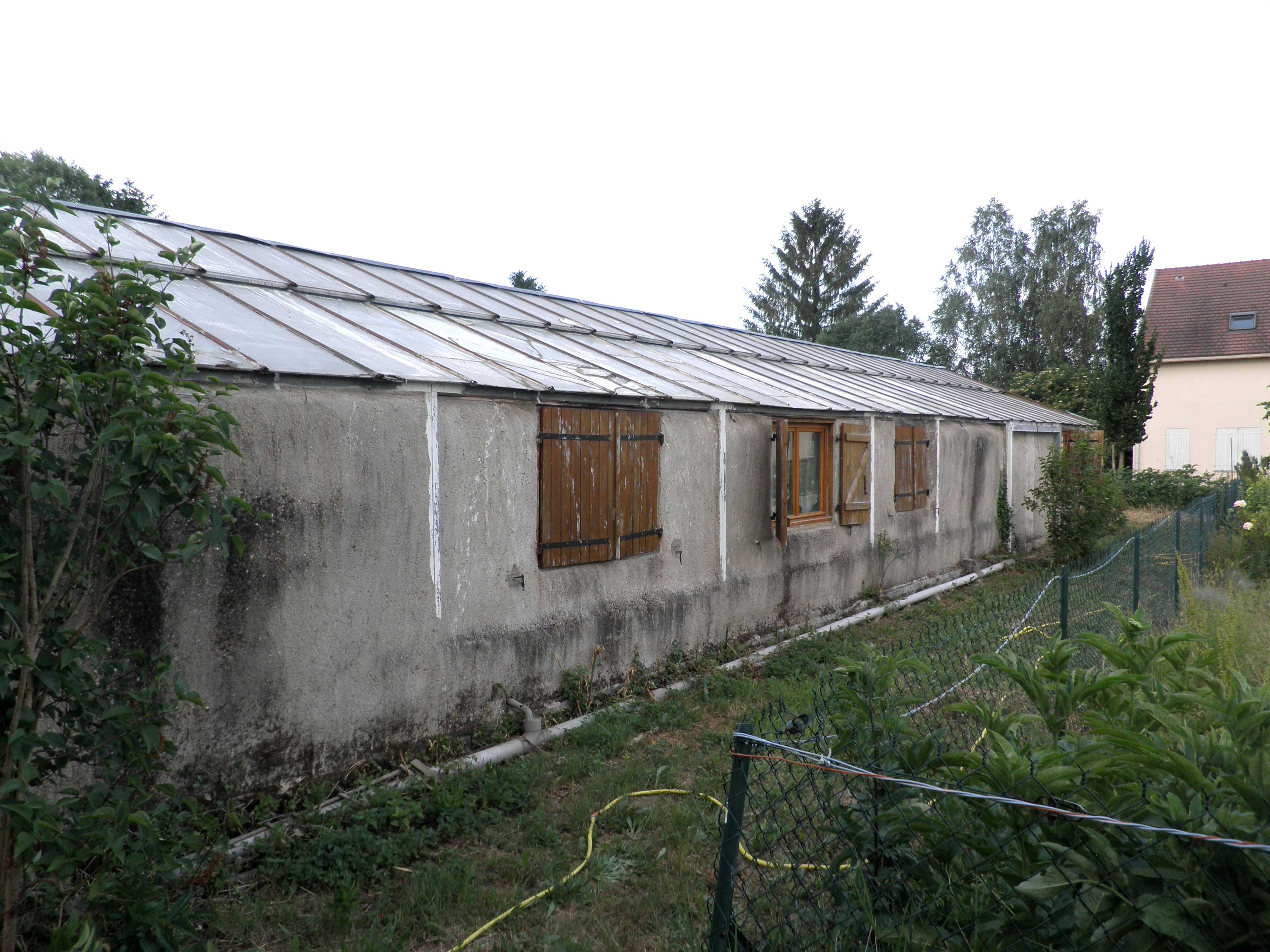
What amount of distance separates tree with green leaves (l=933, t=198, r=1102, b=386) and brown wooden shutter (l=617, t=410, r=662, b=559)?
31913mm

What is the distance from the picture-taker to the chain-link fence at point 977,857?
1884mm

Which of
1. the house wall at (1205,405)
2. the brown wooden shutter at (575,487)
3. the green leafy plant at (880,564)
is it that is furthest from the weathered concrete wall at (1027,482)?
the house wall at (1205,405)

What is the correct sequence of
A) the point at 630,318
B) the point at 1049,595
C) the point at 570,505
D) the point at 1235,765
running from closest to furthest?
the point at 1235,765 < the point at 570,505 < the point at 1049,595 < the point at 630,318

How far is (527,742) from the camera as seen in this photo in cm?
544

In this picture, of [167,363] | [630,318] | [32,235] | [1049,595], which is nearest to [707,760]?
[167,363]

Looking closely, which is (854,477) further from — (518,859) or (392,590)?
(518,859)

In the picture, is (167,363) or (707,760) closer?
(167,363)

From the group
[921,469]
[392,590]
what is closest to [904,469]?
[921,469]

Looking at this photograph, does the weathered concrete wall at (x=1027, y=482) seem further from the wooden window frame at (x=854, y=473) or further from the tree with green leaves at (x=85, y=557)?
the tree with green leaves at (x=85, y=557)

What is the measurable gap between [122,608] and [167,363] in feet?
4.92

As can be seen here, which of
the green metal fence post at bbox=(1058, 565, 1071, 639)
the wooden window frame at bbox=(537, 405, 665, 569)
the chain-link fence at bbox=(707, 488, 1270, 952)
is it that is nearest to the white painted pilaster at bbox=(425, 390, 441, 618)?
the wooden window frame at bbox=(537, 405, 665, 569)

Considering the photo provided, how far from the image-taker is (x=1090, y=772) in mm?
2307

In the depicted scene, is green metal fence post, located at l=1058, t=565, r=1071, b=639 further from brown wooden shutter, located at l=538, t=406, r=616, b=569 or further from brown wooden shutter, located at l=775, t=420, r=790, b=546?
brown wooden shutter, located at l=538, t=406, r=616, b=569

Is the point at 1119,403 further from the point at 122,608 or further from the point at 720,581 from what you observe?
the point at 122,608
